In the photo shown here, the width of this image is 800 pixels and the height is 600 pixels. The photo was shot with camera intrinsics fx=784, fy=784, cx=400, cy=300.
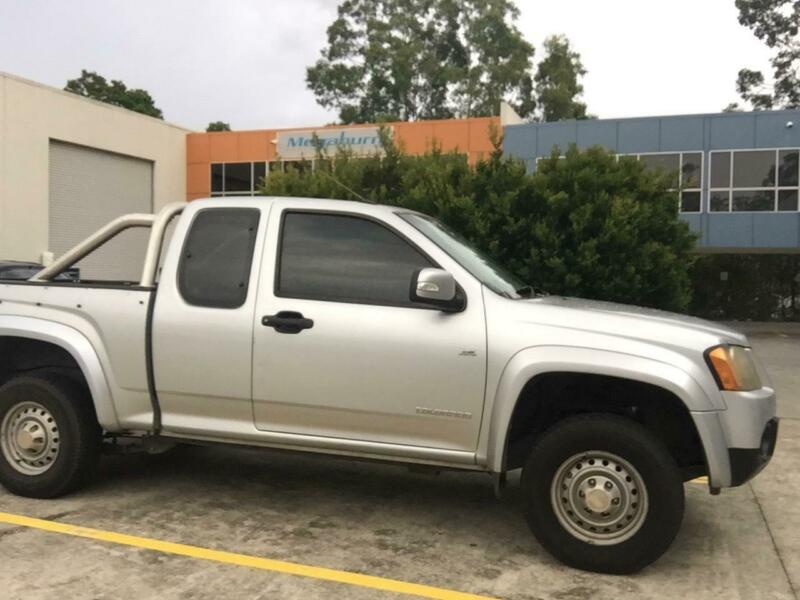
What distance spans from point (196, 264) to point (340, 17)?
5606 centimetres

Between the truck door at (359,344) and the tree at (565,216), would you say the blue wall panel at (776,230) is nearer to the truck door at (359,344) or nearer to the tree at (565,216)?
the tree at (565,216)

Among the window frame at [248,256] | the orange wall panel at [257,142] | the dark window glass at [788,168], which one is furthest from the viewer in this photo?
the orange wall panel at [257,142]

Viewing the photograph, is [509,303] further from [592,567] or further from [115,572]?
[115,572]

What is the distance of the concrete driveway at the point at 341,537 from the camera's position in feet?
12.4

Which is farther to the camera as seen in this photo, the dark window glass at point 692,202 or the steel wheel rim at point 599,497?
the dark window glass at point 692,202

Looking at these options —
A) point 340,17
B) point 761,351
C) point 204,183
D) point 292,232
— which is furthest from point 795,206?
point 340,17

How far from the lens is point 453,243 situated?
4914mm

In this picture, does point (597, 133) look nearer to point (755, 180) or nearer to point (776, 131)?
point (755, 180)

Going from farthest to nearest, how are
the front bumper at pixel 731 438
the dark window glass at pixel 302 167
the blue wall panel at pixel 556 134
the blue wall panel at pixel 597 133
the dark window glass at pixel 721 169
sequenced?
1. the blue wall panel at pixel 556 134
2. the blue wall panel at pixel 597 133
3. the dark window glass at pixel 721 169
4. the dark window glass at pixel 302 167
5. the front bumper at pixel 731 438

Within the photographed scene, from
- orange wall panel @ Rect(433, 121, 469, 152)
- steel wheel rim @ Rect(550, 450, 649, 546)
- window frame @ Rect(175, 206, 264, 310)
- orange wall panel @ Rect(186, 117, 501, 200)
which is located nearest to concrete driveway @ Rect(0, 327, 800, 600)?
steel wheel rim @ Rect(550, 450, 649, 546)

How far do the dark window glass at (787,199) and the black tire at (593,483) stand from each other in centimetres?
2626

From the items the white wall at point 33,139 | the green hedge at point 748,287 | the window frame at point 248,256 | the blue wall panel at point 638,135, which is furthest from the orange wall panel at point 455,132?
the window frame at point 248,256

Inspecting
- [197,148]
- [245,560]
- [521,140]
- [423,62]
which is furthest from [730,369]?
[423,62]

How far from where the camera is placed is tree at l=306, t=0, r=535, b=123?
53688 millimetres
